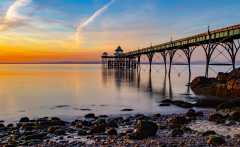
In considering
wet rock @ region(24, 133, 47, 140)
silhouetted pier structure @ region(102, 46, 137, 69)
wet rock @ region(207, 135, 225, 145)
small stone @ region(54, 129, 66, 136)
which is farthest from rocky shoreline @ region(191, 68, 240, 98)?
silhouetted pier structure @ region(102, 46, 137, 69)

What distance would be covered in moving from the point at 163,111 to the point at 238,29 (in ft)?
44.2

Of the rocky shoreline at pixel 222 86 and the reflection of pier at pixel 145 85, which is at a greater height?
the rocky shoreline at pixel 222 86

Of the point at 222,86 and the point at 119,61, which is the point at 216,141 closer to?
the point at 222,86

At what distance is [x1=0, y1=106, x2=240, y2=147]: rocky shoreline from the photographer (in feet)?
35.6

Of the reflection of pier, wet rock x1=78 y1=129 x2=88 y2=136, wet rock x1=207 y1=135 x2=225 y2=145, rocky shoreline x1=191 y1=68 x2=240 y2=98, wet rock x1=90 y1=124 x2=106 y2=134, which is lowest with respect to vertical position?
the reflection of pier

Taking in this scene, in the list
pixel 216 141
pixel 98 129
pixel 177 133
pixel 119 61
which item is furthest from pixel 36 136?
pixel 119 61

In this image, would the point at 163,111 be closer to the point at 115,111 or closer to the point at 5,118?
the point at 115,111

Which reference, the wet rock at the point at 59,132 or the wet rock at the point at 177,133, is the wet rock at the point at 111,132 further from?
the wet rock at the point at 177,133

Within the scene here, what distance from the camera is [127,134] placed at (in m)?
12.1

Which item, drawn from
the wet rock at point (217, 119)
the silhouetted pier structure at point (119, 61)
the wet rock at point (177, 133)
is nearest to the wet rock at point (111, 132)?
the wet rock at point (177, 133)

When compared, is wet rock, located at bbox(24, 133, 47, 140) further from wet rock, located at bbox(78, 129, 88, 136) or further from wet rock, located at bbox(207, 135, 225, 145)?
wet rock, located at bbox(207, 135, 225, 145)

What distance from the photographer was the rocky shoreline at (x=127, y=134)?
10859 millimetres

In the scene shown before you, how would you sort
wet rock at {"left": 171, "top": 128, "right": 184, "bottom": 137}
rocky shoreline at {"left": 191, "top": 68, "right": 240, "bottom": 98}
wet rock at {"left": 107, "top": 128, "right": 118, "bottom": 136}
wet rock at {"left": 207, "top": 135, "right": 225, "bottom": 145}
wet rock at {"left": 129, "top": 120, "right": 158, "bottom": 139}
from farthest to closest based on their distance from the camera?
rocky shoreline at {"left": 191, "top": 68, "right": 240, "bottom": 98}
wet rock at {"left": 107, "top": 128, "right": 118, "bottom": 136}
wet rock at {"left": 171, "top": 128, "right": 184, "bottom": 137}
wet rock at {"left": 129, "top": 120, "right": 158, "bottom": 139}
wet rock at {"left": 207, "top": 135, "right": 225, "bottom": 145}

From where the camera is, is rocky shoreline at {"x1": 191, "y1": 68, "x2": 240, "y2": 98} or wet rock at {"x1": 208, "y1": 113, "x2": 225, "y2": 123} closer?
wet rock at {"x1": 208, "y1": 113, "x2": 225, "y2": 123}
